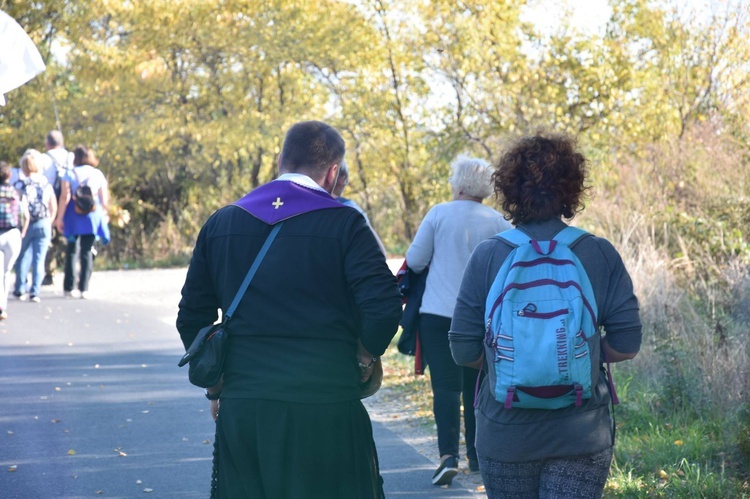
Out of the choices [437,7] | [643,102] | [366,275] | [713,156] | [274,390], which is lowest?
[274,390]

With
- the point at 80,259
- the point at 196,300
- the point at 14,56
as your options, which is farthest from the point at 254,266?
the point at 80,259

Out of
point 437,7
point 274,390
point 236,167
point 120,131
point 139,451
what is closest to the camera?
point 274,390

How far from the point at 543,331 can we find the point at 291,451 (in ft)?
2.90

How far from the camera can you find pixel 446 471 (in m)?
5.73

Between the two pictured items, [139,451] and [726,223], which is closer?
[139,451]

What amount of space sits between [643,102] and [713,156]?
4395mm

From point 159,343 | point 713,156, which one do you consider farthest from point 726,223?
point 159,343

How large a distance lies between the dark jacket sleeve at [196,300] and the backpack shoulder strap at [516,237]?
100 cm

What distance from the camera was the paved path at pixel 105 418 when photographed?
5.89m

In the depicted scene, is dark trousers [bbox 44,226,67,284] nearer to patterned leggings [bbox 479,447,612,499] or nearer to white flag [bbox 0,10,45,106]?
white flag [bbox 0,10,45,106]

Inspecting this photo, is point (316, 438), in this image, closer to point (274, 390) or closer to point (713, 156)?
point (274, 390)

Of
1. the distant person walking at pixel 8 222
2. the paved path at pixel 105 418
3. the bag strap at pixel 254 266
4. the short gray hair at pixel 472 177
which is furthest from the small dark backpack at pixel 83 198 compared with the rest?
the bag strap at pixel 254 266

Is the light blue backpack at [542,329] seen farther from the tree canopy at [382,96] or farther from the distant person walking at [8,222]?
the distant person walking at [8,222]

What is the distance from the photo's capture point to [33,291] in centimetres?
1345
